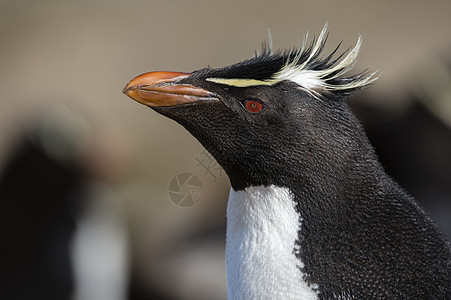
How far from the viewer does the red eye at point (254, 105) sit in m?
1.59

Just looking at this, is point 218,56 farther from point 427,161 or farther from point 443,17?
point 427,161

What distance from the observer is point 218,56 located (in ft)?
28.7

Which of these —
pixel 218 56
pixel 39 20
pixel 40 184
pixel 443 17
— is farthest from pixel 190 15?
pixel 40 184

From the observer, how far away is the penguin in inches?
61.6

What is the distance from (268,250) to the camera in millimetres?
1610

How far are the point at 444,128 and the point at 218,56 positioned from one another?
4257mm

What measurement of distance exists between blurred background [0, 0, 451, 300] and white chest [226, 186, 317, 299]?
836mm

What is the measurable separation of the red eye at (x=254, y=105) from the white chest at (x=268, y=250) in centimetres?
21
